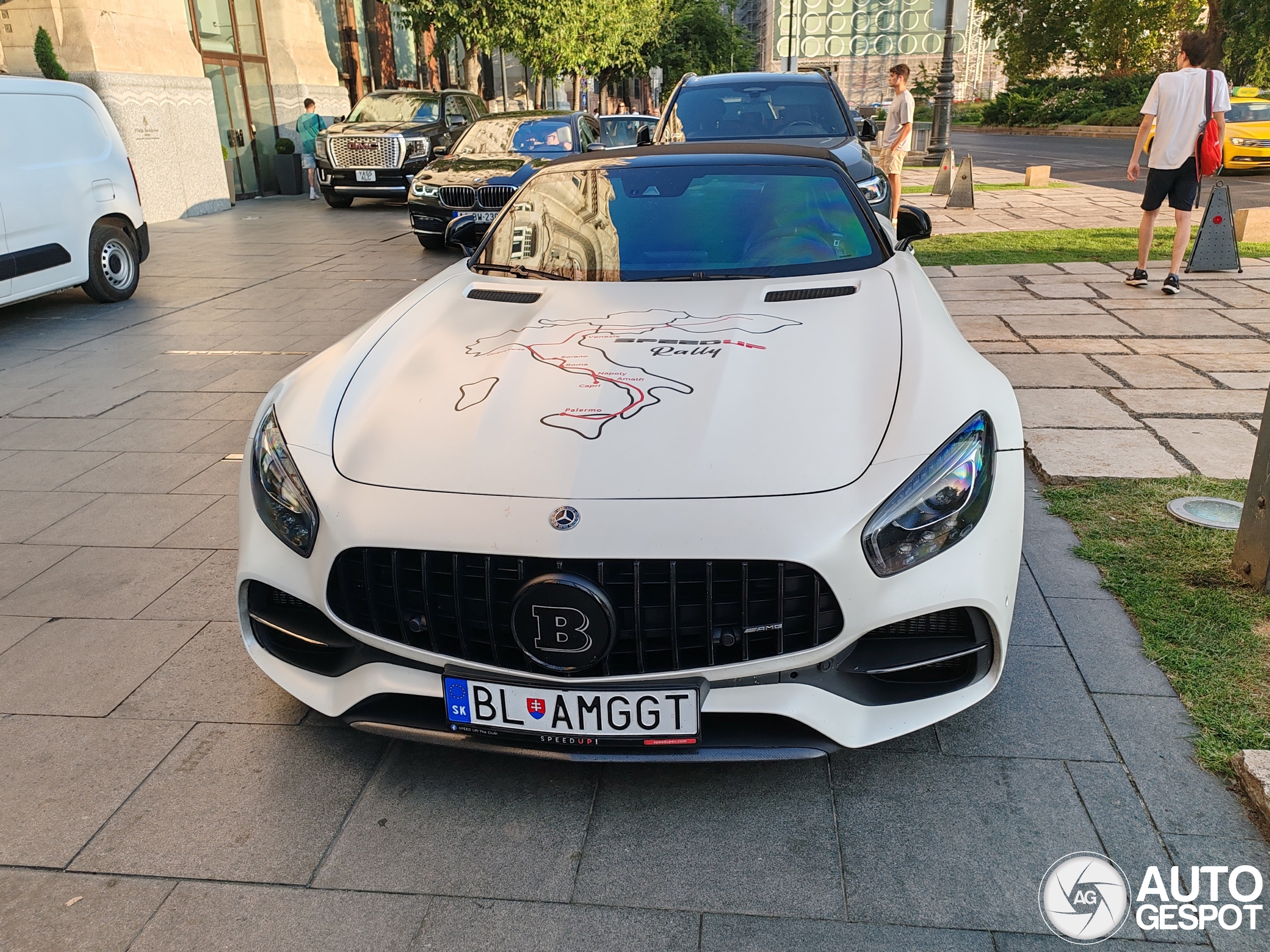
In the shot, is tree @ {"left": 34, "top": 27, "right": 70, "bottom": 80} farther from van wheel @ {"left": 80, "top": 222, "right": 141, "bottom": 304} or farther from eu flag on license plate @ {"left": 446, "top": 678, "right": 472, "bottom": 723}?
eu flag on license plate @ {"left": 446, "top": 678, "right": 472, "bottom": 723}

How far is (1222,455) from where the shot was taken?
4465 mm

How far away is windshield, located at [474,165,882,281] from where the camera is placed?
3.62m

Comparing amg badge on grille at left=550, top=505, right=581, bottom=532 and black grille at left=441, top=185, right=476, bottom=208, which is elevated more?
amg badge on grille at left=550, top=505, right=581, bottom=532

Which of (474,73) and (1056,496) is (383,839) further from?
(474,73)

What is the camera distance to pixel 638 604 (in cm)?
218

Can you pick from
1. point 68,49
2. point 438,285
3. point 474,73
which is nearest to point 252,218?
point 68,49

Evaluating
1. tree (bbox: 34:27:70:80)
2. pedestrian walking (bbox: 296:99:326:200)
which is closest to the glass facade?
pedestrian walking (bbox: 296:99:326:200)

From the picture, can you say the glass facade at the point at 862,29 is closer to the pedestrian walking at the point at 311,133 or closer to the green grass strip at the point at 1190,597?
the pedestrian walking at the point at 311,133

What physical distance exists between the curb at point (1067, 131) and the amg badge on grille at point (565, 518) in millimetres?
32586

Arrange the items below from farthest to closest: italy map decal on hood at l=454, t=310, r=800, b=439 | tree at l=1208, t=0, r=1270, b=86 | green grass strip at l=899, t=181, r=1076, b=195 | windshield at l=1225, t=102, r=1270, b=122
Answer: tree at l=1208, t=0, r=1270, b=86
windshield at l=1225, t=102, r=1270, b=122
green grass strip at l=899, t=181, r=1076, b=195
italy map decal on hood at l=454, t=310, r=800, b=439

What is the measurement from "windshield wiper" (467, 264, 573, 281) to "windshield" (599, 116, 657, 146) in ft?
39.6

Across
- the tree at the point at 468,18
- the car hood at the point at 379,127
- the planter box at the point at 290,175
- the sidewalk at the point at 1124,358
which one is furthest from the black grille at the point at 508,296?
the tree at the point at 468,18

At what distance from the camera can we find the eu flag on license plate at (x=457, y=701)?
2.30m

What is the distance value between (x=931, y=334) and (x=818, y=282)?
564 millimetres
